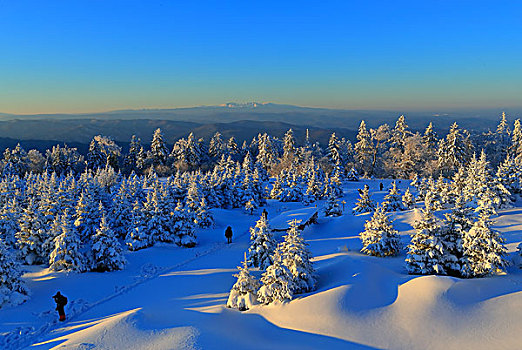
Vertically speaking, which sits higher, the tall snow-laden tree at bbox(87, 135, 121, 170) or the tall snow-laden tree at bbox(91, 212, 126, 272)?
the tall snow-laden tree at bbox(87, 135, 121, 170)

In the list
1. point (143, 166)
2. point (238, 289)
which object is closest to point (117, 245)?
point (238, 289)

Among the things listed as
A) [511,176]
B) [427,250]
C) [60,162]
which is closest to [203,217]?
[427,250]

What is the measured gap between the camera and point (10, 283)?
13.8 m

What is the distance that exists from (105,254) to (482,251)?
712 inches

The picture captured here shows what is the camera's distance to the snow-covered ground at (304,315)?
873cm

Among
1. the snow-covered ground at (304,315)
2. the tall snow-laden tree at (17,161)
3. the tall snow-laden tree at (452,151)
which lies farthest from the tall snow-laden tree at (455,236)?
the tall snow-laden tree at (17,161)

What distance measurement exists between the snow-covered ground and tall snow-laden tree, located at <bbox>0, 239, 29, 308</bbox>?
433 mm

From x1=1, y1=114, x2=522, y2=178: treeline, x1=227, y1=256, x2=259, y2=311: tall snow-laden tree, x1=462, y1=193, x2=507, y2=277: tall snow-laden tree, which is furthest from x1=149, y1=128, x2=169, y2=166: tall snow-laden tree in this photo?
x1=462, y1=193, x2=507, y2=277: tall snow-laden tree

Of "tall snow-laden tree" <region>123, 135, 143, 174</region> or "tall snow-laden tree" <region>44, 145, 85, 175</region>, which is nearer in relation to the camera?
"tall snow-laden tree" <region>44, 145, 85, 175</region>

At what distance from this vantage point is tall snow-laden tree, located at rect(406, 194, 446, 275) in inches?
477

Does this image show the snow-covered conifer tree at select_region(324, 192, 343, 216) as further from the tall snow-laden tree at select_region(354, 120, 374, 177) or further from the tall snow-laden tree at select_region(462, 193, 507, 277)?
the tall snow-laden tree at select_region(354, 120, 374, 177)

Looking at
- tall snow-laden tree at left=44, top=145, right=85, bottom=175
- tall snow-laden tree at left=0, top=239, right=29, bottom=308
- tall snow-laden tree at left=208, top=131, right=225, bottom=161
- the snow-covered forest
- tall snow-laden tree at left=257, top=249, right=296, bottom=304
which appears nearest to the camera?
tall snow-laden tree at left=257, top=249, right=296, bottom=304

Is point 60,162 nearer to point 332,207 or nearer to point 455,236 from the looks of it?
point 332,207

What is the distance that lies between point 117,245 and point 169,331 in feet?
34.3
